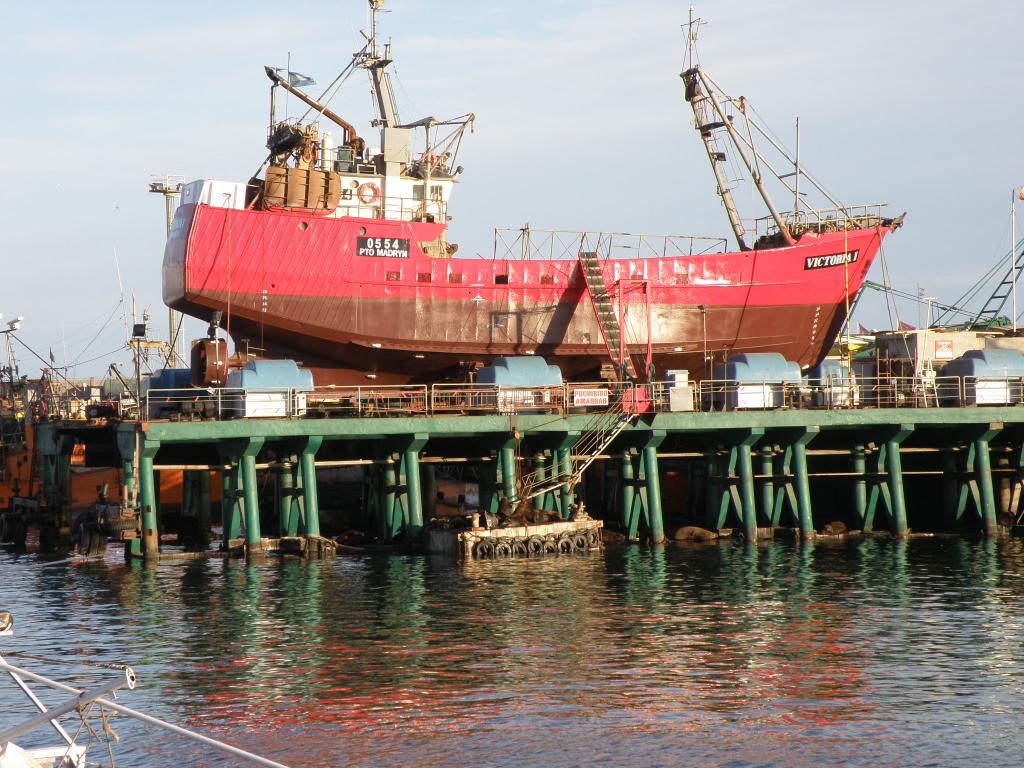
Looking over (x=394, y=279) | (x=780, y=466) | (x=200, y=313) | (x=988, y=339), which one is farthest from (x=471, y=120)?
(x=988, y=339)

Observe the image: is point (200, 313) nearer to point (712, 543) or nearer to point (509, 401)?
point (509, 401)

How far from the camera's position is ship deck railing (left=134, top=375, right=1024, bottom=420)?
47.9 metres

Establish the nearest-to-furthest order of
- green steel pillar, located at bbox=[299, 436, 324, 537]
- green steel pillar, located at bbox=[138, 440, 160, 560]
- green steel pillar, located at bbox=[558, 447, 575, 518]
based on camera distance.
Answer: green steel pillar, located at bbox=[138, 440, 160, 560] → green steel pillar, located at bbox=[299, 436, 324, 537] → green steel pillar, located at bbox=[558, 447, 575, 518]

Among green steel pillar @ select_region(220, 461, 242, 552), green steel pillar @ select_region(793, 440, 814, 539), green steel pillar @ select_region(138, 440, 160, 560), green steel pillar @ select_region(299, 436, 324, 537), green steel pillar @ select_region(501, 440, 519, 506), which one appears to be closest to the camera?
green steel pillar @ select_region(138, 440, 160, 560)

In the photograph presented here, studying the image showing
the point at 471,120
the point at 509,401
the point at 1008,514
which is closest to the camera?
Answer: the point at 509,401

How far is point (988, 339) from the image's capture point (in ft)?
222

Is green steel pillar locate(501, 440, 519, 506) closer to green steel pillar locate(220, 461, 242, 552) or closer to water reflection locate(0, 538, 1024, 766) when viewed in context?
water reflection locate(0, 538, 1024, 766)

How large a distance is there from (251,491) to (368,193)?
1924 centimetres

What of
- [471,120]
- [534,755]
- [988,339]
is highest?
[471,120]

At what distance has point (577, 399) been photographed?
50.8 meters

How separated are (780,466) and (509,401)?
1166cm

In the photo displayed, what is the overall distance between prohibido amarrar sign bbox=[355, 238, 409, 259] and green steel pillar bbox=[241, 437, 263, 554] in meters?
13.4

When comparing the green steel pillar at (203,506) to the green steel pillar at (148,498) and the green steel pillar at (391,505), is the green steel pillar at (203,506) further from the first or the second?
the green steel pillar at (391,505)

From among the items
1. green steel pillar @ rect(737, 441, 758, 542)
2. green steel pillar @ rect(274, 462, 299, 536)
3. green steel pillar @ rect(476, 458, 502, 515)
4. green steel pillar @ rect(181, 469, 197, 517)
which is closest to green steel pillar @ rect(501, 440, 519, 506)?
green steel pillar @ rect(476, 458, 502, 515)
